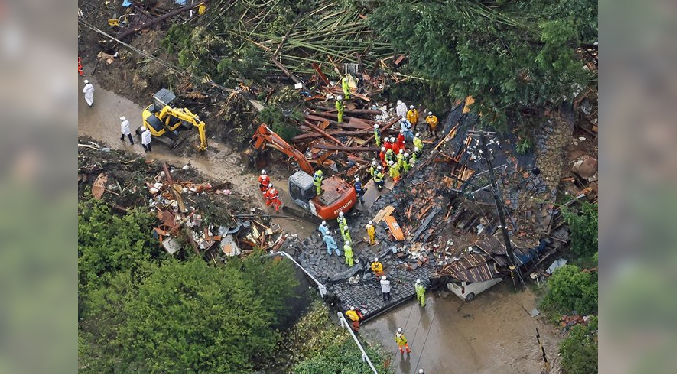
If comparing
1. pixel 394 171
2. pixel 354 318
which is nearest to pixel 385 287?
pixel 354 318

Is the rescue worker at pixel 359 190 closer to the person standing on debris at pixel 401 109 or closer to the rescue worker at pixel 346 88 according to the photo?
the person standing on debris at pixel 401 109

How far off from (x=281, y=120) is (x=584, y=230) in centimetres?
1341

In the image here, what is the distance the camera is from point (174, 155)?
39281 millimetres

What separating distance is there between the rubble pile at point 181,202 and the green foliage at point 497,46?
28.4ft

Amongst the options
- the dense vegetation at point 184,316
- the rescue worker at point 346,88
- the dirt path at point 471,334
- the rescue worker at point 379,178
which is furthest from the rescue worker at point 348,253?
the rescue worker at point 346,88

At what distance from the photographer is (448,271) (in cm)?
3122

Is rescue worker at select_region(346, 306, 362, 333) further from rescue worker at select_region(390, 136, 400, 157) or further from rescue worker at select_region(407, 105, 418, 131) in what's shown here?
rescue worker at select_region(407, 105, 418, 131)

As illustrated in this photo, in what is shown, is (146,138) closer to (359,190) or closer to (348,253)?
(359,190)

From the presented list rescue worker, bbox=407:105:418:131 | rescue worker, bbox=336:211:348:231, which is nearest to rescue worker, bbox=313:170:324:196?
rescue worker, bbox=336:211:348:231

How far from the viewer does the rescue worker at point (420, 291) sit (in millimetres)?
30781

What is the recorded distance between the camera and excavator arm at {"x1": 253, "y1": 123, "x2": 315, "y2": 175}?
3641cm
